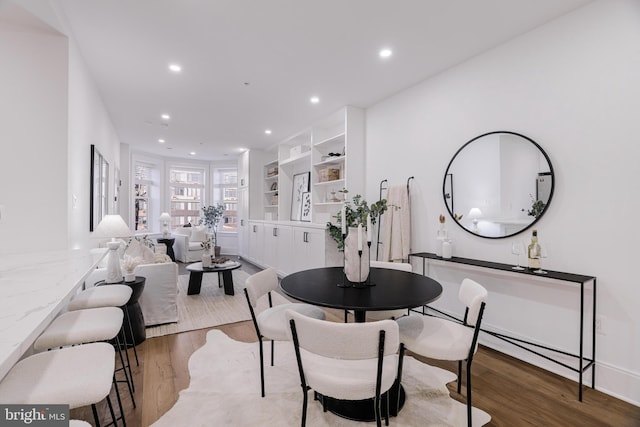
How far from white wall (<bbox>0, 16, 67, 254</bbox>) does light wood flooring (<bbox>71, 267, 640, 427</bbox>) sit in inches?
47.7

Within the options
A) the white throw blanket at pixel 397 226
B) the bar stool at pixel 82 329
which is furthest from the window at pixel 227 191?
the bar stool at pixel 82 329

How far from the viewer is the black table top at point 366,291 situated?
5.29ft

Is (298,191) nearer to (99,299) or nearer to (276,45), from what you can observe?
(276,45)

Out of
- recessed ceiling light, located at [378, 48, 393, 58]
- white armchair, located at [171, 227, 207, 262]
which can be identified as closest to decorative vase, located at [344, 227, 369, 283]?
recessed ceiling light, located at [378, 48, 393, 58]

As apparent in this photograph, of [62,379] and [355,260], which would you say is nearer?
[62,379]

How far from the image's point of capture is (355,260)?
201cm

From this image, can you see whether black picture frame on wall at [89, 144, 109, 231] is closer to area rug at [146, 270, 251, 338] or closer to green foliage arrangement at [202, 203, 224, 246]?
area rug at [146, 270, 251, 338]

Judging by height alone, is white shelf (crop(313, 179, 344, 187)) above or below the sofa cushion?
above

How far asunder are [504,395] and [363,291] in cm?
124

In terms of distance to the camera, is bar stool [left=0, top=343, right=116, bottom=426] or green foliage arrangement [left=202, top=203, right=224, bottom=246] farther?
green foliage arrangement [left=202, top=203, right=224, bottom=246]

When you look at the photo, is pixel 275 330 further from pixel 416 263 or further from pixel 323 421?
pixel 416 263

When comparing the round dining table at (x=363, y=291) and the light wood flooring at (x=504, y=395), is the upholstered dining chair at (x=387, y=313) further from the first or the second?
the light wood flooring at (x=504, y=395)

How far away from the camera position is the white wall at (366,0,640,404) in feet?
6.61

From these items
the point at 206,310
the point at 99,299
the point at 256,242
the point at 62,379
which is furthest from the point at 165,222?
the point at 62,379
